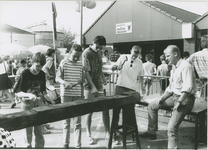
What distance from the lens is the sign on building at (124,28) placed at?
56.3 feet

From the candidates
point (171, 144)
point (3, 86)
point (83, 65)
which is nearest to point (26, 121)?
point (83, 65)

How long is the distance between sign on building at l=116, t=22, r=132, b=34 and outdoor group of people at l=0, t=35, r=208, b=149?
42.2 ft

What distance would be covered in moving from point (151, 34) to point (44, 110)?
46.7 ft

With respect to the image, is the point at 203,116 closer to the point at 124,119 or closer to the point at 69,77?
the point at 124,119

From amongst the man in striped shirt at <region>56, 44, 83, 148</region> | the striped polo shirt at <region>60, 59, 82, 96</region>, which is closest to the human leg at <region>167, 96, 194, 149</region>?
the man in striped shirt at <region>56, 44, 83, 148</region>

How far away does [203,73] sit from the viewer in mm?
4762

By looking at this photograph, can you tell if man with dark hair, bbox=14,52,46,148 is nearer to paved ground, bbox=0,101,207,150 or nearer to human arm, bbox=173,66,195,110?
paved ground, bbox=0,101,207,150

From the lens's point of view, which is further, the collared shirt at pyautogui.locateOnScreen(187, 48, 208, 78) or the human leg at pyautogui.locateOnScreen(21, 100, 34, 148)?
the collared shirt at pyautogui.locateOnScreen(187, 48, 208, 78)

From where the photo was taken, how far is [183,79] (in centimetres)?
343

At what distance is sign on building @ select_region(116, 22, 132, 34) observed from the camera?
1716 cm

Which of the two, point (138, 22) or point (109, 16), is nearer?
point (138, 22)

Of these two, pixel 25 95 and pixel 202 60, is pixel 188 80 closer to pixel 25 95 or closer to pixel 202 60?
pixel 202 60

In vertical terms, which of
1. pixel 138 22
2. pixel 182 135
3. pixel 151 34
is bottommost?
pixel 182 135

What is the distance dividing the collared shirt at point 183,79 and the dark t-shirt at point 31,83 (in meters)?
2.14
